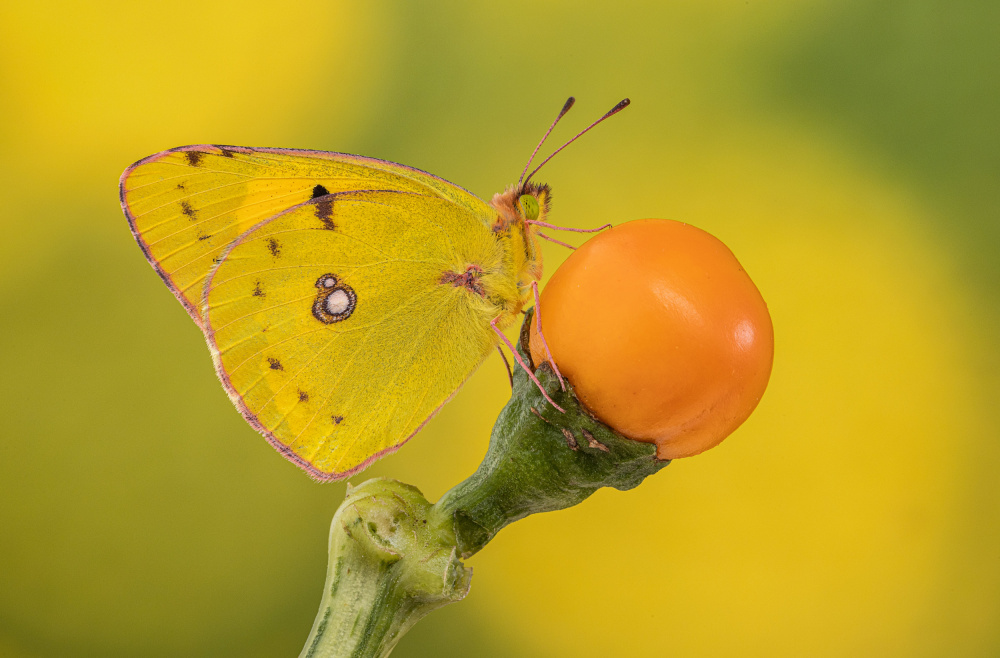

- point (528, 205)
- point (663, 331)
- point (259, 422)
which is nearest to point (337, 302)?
point (259, 422)

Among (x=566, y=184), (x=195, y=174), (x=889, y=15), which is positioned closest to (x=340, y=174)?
(x=195, y=174)

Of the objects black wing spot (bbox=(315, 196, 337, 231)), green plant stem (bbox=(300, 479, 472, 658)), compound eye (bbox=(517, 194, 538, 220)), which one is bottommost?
green plant stem (bbox=(300, 479, 472, 658))

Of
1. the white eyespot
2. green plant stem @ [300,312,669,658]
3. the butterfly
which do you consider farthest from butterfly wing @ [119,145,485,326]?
green plant stem @ [300,312,669,658]

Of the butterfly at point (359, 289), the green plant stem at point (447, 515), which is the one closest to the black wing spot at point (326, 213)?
the butterfly at point (359, 289)

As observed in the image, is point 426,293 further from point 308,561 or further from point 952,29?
point 952,29

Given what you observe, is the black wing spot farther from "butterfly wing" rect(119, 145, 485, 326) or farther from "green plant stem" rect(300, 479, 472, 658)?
"green plant stem" rect(300, 479, 472, 658)
